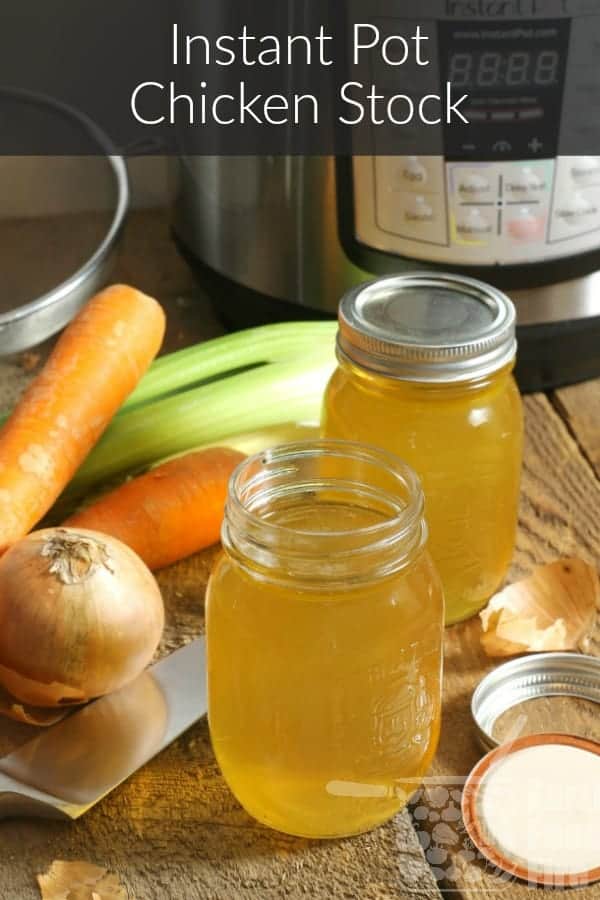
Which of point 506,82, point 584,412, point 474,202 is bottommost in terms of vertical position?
point 584,412

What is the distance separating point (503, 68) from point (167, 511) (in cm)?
52

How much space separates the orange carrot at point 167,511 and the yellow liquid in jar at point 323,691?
0.31 metres

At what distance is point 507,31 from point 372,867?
0.76 meters

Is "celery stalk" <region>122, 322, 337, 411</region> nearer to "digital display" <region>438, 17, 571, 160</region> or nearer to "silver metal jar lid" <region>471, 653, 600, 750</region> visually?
"digital display" <region>438, 17, 571, 160</region>

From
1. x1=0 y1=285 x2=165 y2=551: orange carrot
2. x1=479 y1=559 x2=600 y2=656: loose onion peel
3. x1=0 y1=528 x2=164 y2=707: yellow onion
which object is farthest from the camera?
x1=0 y1=285 x2=165 y2=551: orange carrot

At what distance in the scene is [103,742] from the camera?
923mm

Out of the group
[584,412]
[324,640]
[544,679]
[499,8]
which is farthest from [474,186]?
[324,640]

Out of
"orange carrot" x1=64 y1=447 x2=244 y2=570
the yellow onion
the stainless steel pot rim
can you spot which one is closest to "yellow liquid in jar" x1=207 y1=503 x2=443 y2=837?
the yellow onion

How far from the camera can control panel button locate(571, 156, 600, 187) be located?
126 centimetres

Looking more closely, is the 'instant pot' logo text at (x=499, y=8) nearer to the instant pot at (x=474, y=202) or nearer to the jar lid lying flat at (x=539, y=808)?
the instant pot at (x=474, y=202)

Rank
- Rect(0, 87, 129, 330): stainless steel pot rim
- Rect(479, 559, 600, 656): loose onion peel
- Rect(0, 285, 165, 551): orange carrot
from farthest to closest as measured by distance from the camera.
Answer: Rect(0, 87, 129, 330): stainless steel pot rim, Rect(0, 285, 165, 551): orange carrot, Rect(479, 559, 600, 656): loose onion peel

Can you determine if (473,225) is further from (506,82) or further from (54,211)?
(54,211)

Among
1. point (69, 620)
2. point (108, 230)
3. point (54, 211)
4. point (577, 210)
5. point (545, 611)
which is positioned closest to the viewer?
point (69, 620)

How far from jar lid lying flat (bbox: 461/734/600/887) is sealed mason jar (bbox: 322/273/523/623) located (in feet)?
0.57
